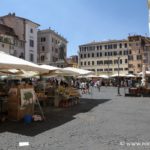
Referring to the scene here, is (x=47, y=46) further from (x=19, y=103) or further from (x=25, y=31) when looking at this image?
(x=19, y=103)

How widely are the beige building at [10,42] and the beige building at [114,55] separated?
40.6 m

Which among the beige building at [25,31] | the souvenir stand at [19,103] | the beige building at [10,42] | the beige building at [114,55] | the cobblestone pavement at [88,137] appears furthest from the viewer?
the beige building at [114,55]

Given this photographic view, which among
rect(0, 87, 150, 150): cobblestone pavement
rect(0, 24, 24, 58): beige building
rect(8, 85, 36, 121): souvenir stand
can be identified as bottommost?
rect(0, 87, 150, 150): cobblestone pavement

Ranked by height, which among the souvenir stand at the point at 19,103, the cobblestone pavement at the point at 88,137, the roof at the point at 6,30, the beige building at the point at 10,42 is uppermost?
the roof at the point at 6,30

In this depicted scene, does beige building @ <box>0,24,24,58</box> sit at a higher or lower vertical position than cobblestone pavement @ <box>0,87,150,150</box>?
higher

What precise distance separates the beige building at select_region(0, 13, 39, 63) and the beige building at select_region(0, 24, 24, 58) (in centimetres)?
110

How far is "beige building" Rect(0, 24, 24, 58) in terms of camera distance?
5566 cm

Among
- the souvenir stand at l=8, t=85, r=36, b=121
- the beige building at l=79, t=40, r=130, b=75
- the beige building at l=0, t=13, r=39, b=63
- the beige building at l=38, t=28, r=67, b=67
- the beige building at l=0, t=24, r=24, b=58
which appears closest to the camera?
the souvenir stand at l=8, t=85, r=36, b=121

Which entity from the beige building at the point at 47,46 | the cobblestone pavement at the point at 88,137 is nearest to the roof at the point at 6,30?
the beige building at the point at 47,46

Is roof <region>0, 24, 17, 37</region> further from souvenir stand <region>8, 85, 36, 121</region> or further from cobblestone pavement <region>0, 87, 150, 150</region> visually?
cobblestone pavement <region>0, 87, 150, 150</region>

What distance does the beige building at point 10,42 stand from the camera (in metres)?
55.7

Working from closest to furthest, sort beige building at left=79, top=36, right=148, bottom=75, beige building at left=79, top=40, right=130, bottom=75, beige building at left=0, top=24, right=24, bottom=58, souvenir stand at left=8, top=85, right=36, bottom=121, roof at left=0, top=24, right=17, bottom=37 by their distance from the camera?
1. souvenir stand at left=8, top=85, right=36, bottom=121
2. beige building at left=0, top=24, right=24, bottom=58
3. roof at left=0, top=24, right=17, bottom=37
4. beige building at left=79, top=36, right=148, bottom=75
5. beige building at left=79, top=40, right=130, bottom=75

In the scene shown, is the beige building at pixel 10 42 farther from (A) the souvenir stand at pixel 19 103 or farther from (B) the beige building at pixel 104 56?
(B) the beige building at pixel 104 56

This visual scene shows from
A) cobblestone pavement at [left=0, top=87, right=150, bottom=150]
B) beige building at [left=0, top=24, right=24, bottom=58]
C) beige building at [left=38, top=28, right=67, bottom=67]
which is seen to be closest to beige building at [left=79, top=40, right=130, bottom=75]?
beige building at [left=38, top=28, right=67, bottom=67]
